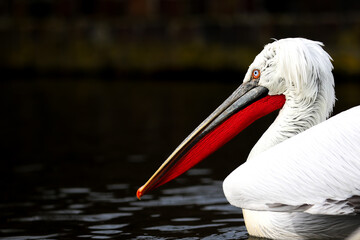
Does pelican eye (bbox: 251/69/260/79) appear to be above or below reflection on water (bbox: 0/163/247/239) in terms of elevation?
above

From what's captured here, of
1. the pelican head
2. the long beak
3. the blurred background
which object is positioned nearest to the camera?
the pelican head

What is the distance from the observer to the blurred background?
1073 cm

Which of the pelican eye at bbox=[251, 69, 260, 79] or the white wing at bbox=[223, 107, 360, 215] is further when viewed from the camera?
the pelican eye at bbox=[251, 69, 260, 79]

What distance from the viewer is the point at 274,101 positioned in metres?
5.05

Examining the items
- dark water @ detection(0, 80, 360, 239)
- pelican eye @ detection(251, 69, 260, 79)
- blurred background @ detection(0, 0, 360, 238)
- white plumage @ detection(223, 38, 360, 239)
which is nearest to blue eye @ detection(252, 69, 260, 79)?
pelican eye @ detection(251, 69, 260, 79)

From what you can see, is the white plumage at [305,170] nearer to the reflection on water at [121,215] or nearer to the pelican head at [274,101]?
the pelican head at [274,101]

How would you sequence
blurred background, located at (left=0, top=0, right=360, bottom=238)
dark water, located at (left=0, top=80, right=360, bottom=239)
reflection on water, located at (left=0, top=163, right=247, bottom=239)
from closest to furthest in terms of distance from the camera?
reflection on water, located at (left=0, top=163, right=247, bottom=239)
dark water, located at (left=0, top=80, right=360, bottom=239)
blurred background, located at (left=0, top=0, right=360, bottom=238)

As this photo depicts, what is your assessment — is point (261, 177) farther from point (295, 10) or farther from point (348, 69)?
point (295, 10)

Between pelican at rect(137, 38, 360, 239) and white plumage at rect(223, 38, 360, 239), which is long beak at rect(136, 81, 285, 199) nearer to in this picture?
pelican at rect(137, 38, 360, 239)

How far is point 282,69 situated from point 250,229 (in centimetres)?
87

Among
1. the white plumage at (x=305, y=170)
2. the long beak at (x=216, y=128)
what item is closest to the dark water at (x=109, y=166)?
the long beak at (x=216, y=128)

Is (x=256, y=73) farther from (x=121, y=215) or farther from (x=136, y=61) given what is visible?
(x=136, y=61)

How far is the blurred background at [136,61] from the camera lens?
1073cm

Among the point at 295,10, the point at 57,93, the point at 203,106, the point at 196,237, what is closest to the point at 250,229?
the point at 196,237
